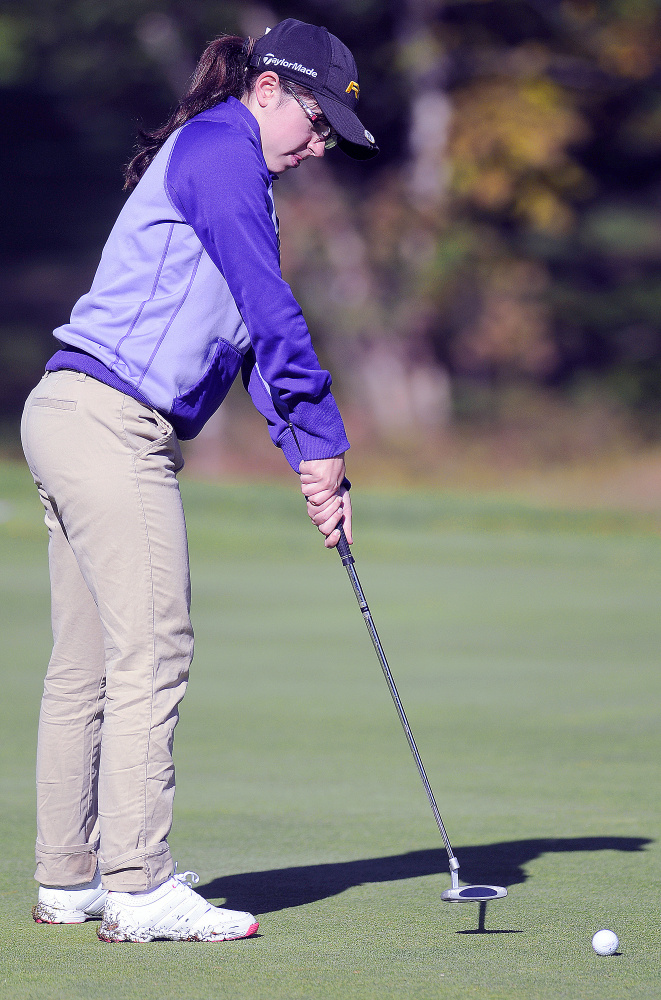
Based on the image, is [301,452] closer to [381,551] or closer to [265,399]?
[265,399]

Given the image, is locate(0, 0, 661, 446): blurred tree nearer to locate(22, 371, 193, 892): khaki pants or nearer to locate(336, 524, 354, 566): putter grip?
locate(336, 524, 354, 566): putter grip

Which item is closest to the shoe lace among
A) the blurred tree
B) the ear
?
the ear

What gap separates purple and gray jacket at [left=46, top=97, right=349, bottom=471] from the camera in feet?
9.16

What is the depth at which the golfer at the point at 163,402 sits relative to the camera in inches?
111

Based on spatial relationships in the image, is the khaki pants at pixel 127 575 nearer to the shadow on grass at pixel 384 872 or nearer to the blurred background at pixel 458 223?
the shadow on grass at pixel 384 872

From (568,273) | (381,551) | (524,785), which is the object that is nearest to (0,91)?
(568,273)

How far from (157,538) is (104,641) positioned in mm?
264

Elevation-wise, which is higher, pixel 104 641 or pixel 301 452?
pixel 301 452

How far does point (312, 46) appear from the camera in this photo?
9.73 ft

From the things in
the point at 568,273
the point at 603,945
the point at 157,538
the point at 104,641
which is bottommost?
the point at 603,945

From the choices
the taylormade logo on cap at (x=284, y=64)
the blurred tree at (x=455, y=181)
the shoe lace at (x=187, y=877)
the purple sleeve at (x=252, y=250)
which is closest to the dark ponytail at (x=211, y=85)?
the taylormade logo on cap at (x=284, y=64)

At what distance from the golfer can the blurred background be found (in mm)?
14977

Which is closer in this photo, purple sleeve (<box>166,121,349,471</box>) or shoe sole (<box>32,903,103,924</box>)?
purple sleeve (<box>166,121,349,471</box>)

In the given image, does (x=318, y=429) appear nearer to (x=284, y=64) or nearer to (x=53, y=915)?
(x=284, y=64)
